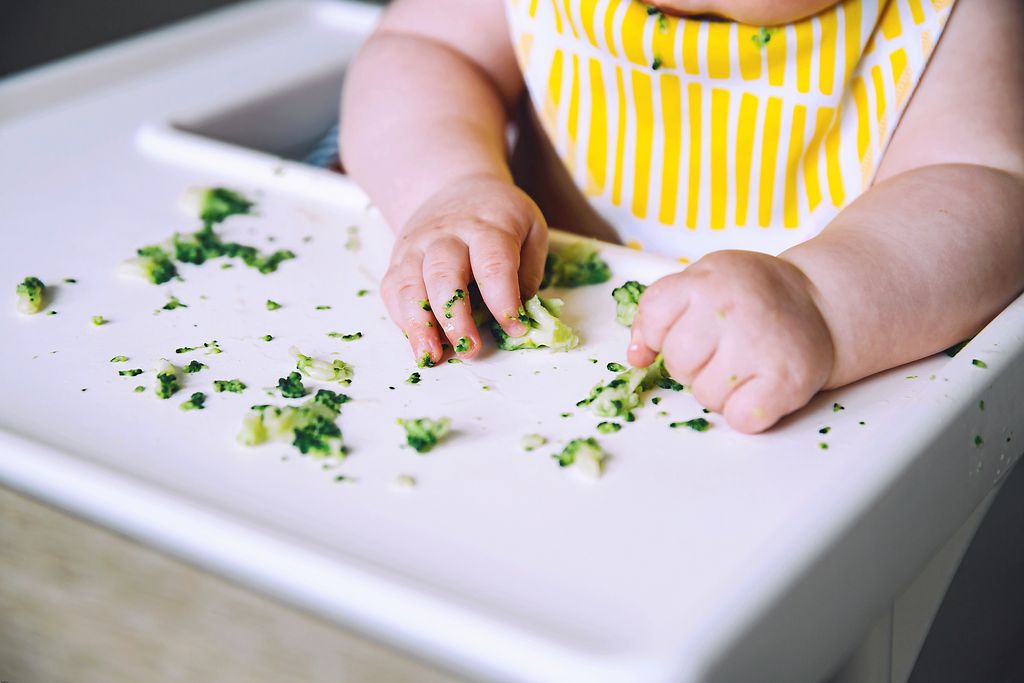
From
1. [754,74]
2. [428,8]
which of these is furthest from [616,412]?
[428,8]

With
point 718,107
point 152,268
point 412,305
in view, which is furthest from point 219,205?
point 718,107

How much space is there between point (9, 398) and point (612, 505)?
0.27m

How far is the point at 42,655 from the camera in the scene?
1.53ft

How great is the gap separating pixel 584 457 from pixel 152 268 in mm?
281

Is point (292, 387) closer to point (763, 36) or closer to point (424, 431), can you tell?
point (424, 431)

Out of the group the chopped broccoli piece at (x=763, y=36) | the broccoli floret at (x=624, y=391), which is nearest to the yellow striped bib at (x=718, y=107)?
the chopped broccoli piece at (x=763, y=36)

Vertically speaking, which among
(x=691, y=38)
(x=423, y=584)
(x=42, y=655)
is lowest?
(x=42, y=655)

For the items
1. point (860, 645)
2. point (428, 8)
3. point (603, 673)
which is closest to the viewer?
point (603, 673)

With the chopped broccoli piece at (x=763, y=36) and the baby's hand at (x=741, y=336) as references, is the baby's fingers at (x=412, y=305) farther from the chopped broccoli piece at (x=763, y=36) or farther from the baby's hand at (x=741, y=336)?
the chopped broccoli piece at (x=763, y=36)

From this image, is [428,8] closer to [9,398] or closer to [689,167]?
[689,167]

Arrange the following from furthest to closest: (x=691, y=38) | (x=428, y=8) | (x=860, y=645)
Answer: (x=428, y=8), (x=691, y=38), (x=860, y=645)

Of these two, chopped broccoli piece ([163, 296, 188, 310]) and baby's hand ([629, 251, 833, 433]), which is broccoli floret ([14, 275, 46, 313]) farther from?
baby's hand ([629, 251, 833, 433])

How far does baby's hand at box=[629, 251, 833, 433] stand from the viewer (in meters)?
0.44

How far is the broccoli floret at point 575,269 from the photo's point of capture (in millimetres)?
576
